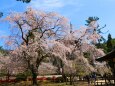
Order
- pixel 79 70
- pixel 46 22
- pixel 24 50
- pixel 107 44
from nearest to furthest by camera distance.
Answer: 1. pixel 24 50
2. pixel 46 22
3. pixel 79 70
4. pixel 107 44

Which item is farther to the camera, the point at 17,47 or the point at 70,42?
the point at 70,42

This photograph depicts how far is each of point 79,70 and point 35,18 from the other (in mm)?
10102

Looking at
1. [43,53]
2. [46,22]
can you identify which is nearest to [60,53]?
[43,53]

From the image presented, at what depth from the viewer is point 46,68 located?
44438 millimetres

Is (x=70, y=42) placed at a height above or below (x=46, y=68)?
above

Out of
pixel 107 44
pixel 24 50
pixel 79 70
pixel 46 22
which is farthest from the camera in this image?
pixel 107 44

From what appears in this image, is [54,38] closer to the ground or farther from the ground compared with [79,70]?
farther from the ground

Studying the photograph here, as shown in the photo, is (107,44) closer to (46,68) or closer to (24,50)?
(46,68)

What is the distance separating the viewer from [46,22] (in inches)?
1634

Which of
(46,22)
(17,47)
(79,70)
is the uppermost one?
(46,22)

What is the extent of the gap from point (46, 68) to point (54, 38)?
5009mm

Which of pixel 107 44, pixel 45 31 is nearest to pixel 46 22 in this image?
pixel 45 31

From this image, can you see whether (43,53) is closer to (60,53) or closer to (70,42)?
(60,53)

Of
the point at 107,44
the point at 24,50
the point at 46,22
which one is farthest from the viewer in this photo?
the point at 107,44
